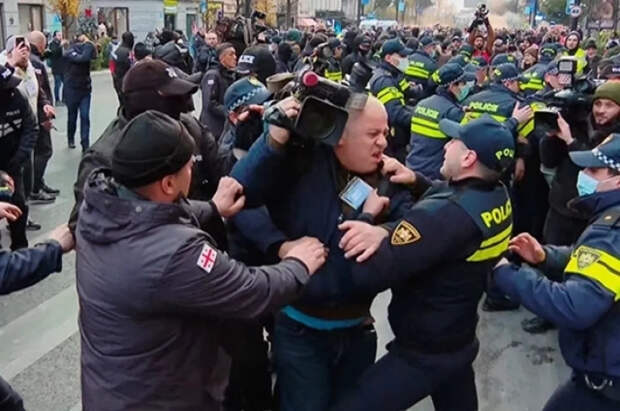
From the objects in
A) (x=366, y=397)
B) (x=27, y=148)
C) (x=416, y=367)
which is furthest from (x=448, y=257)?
(x=27, y=148)

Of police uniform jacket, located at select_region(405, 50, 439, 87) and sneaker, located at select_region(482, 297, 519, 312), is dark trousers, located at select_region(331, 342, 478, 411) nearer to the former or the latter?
sneaker, located at select_region(482, 297, 519, 312)

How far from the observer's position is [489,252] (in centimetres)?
273

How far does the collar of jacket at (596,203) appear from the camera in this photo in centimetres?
264

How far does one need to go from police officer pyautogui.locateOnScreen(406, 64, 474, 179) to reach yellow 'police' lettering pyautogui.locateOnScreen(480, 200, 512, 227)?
111 inches

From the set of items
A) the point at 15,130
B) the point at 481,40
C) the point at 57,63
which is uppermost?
the point at 481,40

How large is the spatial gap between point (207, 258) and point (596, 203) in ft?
5.14

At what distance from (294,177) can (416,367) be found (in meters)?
0.92

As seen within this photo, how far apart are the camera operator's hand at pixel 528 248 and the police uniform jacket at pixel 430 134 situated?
2754 mm

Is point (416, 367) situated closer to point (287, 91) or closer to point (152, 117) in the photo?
point (287, 91)

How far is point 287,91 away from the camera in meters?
2.84

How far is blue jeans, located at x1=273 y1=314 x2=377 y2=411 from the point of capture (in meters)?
2.85

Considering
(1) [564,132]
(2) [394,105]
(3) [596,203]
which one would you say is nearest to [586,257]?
(3) [596,203]

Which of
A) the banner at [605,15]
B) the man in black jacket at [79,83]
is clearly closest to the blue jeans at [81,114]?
the man in black jacket at [79,83]

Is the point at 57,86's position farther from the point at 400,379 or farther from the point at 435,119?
the point at 400,379
